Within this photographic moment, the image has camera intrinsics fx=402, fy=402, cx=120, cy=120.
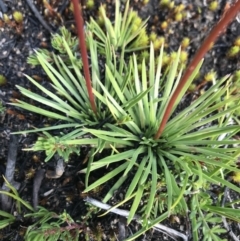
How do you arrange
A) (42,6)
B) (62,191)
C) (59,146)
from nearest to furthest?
(59,146)
(62,191)
(42,6)

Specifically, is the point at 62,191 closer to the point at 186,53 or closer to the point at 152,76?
the point at 152,76

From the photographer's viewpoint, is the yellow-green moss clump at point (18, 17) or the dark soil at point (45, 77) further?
the yellow-green moss clump at point (18, 17)

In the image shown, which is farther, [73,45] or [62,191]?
[73,45]

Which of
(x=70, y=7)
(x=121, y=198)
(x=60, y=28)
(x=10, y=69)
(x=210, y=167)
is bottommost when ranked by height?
(x=121, y=198)

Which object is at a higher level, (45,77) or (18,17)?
(18,17)

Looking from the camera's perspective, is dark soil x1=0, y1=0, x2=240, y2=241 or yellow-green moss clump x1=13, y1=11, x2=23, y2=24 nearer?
dark soil x1=0, y1=0, x2=240, y2=241

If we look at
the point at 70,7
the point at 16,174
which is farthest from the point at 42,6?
the point at 16,174

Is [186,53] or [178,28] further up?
[178,28]

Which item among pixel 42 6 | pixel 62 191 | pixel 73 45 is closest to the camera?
pixel 62 191
